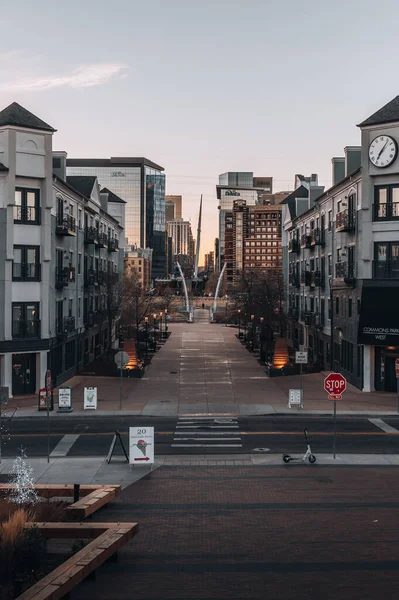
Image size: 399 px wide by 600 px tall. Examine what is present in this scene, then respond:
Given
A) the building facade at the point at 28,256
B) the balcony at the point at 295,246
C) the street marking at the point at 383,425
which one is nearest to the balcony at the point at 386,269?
the street marking at the point at 383,425

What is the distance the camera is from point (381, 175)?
1494 inches

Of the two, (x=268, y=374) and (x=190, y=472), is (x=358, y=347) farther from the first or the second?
(x=190, y=472)

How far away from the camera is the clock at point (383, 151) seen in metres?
37.3

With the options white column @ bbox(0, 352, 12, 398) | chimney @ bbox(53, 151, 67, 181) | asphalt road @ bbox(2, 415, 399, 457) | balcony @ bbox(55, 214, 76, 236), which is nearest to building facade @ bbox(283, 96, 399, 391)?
asphalt road @ bbox(2, 415, 399, 457)

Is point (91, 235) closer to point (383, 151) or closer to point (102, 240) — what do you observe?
point (102, 240)

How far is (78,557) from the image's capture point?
1179cm

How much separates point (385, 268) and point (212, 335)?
4693 cm

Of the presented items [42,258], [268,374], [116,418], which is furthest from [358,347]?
[42,258]

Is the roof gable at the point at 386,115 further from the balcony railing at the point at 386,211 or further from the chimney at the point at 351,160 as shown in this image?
the chimney at the point at 351,160

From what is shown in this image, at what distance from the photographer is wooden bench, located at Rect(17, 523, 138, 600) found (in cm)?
1040

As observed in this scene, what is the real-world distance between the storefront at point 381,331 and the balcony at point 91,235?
79.6ft

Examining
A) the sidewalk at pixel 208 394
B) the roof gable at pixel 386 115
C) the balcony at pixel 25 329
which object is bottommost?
the sidewalk at pixel 208 394

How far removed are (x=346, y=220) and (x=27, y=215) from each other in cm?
2024

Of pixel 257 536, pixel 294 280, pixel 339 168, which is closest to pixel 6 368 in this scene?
pixel 257 536
